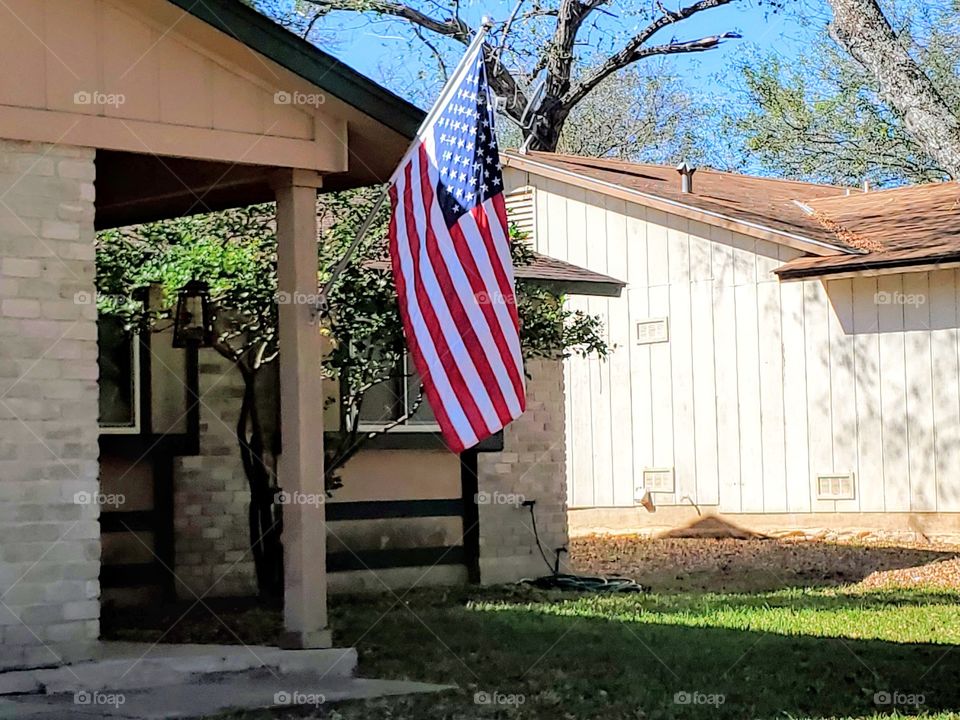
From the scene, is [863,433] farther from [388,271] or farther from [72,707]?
[72,707]

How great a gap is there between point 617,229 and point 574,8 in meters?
9.37

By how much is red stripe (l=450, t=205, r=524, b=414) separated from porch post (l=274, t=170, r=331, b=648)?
145cm

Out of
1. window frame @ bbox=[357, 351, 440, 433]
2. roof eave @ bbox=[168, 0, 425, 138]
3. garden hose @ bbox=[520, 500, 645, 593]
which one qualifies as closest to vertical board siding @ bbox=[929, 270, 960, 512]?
garden hose @ bbox=[520, 500, 645, 593]

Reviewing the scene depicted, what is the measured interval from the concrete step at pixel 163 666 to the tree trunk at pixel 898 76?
634 cm

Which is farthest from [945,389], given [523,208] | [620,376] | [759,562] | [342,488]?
[342,488]

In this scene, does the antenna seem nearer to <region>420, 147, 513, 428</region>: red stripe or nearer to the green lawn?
the green lawn

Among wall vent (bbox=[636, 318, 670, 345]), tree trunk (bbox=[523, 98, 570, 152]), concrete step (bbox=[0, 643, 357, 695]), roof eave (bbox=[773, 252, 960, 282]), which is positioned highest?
tree trunk (bbox=[523, 98, 570, 152])

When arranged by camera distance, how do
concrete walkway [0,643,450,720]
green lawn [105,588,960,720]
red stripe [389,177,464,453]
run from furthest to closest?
green lawn [105,588,960,720] < red stripe [389,177,464,453] < concrete walkway [0,643,450,720]

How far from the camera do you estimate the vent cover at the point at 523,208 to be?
21359 mm

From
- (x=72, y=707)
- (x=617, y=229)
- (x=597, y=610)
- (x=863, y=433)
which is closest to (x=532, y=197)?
(x=617, y=229)

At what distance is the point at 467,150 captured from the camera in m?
8.29

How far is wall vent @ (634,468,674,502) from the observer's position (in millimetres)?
19547

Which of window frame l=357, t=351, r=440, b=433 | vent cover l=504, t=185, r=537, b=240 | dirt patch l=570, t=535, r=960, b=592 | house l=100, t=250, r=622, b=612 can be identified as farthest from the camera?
vent cover l=504, t=185, r=537, b=240

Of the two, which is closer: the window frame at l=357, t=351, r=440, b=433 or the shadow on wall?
the window frame at l=357, t=351, r=440, b=433
